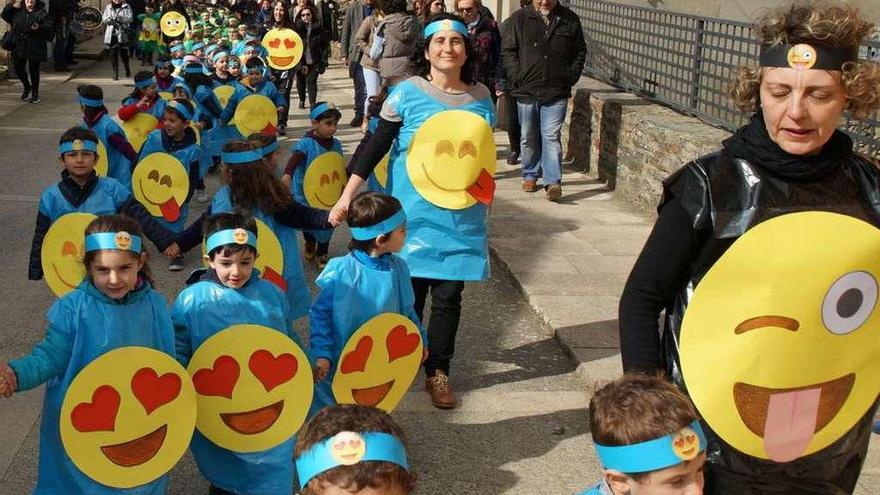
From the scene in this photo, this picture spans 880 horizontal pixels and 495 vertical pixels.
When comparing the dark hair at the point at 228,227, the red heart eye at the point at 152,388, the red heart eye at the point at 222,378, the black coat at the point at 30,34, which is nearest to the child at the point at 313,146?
the dark hair at the point at 228,227

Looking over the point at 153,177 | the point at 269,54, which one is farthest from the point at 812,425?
the point at 269,54

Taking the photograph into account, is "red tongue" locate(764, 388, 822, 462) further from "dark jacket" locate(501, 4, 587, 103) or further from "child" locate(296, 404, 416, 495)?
"dark jacket" locate(501, 4, 587, 103)

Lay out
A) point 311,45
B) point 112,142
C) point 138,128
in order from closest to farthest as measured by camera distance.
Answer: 1. point 112,142
2. point 138,128
3. point 311,45

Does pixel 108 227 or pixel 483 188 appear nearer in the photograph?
pixel 108 227

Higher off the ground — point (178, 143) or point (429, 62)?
point (429, 62)

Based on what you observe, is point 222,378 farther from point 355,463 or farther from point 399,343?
point 355,463

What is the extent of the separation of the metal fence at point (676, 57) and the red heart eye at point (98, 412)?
213 inches

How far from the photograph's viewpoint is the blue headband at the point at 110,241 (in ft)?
13.7

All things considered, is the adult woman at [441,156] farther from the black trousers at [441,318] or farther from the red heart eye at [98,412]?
the red heart eye at [98,412]

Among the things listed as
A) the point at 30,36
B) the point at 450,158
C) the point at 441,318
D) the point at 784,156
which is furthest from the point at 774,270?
the point at 30,36

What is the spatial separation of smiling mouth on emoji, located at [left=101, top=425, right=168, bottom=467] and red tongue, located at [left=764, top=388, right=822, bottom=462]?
219 cm

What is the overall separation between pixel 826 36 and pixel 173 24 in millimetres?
21973

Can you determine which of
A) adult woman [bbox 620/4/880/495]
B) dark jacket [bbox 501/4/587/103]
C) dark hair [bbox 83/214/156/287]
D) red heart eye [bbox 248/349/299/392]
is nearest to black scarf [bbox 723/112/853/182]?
adult woman [bbox 620/4/880/495]

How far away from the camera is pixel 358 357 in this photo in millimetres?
4793
